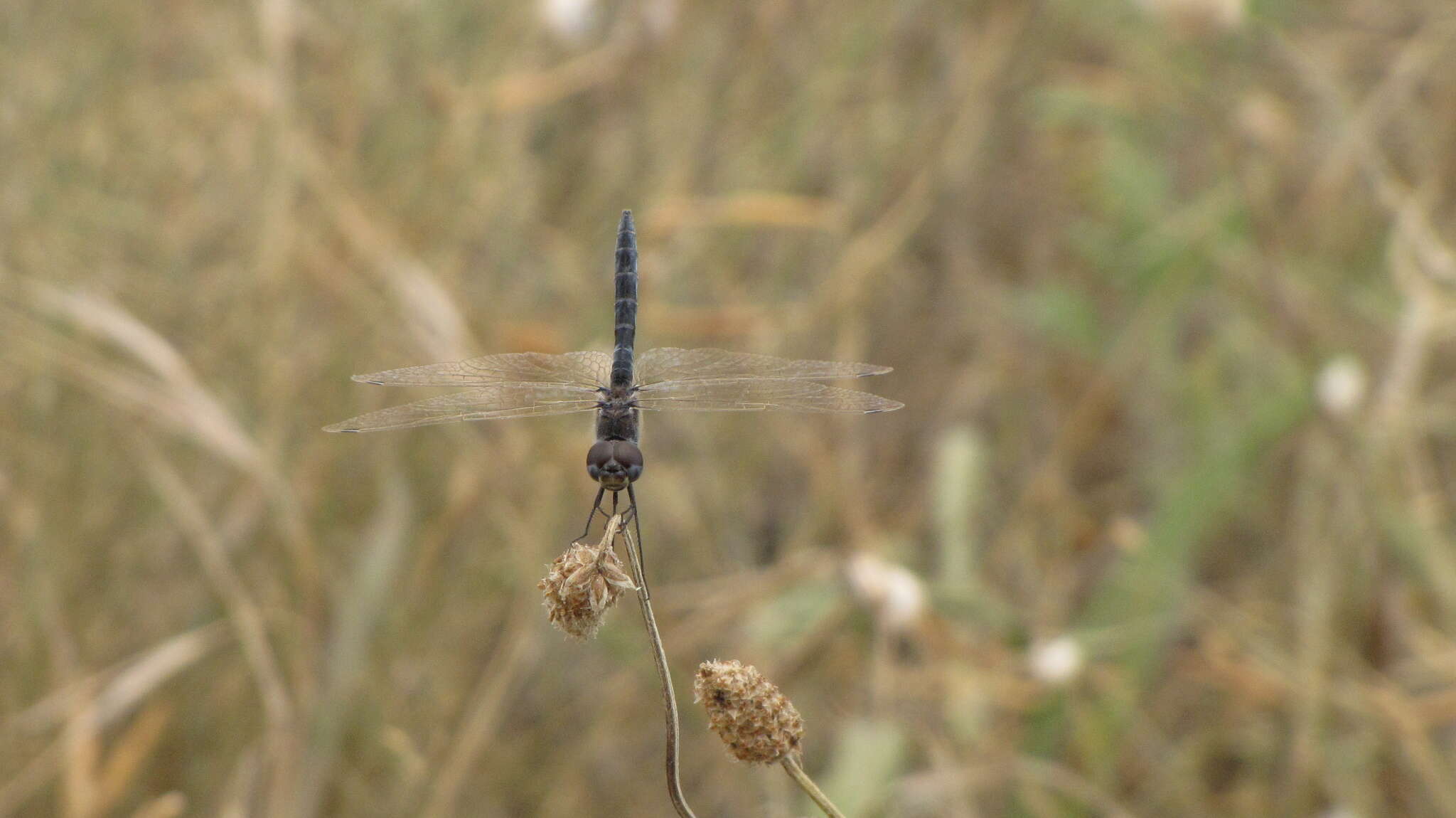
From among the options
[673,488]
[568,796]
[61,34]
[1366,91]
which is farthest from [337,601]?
[1366,91]

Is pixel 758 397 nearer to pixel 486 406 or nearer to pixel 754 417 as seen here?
pixel 486 406

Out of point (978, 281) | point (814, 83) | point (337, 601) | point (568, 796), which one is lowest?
point (568, 796)

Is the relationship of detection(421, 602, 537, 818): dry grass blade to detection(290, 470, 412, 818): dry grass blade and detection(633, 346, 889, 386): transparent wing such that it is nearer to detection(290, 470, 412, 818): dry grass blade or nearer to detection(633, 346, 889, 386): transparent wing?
detection(290, 470, 412, 818): dry grass blade

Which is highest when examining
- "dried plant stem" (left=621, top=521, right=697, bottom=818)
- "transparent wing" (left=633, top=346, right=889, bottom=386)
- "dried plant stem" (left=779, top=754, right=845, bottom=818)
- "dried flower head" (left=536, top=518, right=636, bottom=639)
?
"transparent wing" (left=633, top=346, right=889, bottom=386)

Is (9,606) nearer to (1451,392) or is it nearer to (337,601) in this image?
(337,601)

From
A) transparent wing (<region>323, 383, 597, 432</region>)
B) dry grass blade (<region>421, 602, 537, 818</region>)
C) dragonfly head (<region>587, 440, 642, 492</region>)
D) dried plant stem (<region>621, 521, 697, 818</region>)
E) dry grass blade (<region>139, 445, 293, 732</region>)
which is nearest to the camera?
dried plant stem (<region>621, 521, 697, 818</region>)

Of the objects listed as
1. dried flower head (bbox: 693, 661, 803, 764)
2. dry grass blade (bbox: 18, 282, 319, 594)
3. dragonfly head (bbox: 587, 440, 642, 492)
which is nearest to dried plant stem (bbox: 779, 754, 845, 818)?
dried flower head (bbox: 693, 661, 803, 764)

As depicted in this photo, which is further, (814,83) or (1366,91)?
(1366,91)
